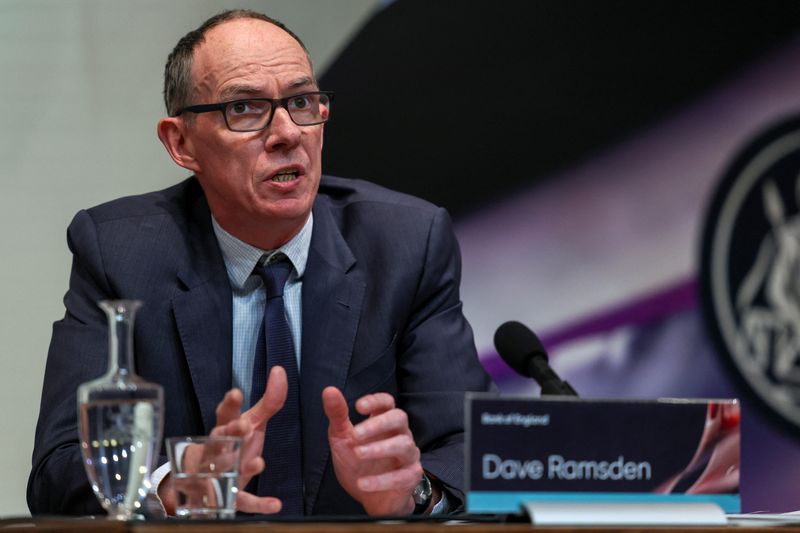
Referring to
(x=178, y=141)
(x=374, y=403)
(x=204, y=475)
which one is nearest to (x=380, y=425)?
(x=374, y=403)

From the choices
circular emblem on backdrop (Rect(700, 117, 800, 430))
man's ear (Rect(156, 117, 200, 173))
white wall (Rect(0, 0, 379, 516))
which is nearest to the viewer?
man's ear (Rect(156, 117, 200, 173))

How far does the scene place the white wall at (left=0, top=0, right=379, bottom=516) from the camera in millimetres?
3254

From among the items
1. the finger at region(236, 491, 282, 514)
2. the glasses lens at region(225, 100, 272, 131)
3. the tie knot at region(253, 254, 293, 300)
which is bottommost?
the finger at region(236, 491, 282, 514)

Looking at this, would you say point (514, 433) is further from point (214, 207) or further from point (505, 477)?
point (214, 207)

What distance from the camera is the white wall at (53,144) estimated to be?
10.7 feet

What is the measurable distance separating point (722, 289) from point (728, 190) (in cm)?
31

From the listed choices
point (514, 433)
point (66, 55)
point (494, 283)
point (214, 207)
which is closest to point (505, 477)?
point (514, 433)

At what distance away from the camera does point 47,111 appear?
10.8ft

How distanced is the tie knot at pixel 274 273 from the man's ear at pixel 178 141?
11.8 inches

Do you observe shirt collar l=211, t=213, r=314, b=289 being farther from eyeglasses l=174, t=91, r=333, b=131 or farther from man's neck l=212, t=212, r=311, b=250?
eyeglasses l=174, t=91, r=333, b=131

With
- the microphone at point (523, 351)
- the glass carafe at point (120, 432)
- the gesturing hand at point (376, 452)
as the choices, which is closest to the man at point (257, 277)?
the gesturing hand at point (376, 452)

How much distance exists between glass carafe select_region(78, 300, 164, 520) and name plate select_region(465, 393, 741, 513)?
427 mm

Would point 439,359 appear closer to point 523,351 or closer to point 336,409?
point 336,409

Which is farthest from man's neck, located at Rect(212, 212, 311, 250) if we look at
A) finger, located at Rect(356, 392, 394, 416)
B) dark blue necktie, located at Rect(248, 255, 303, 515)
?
finger, located at Rect(356, 392, 394, 416)
